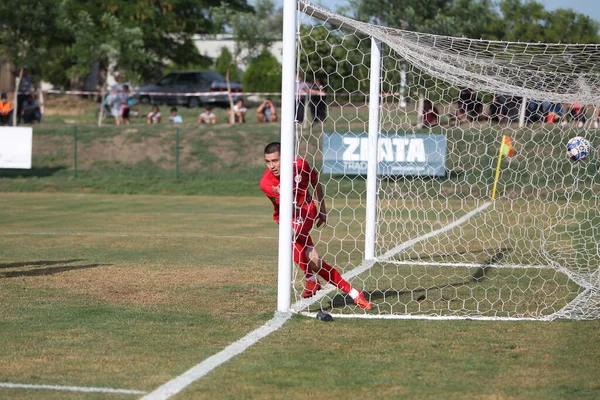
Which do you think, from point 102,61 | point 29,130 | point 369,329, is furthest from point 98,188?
point 369,329

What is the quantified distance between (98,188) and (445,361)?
2110 cm

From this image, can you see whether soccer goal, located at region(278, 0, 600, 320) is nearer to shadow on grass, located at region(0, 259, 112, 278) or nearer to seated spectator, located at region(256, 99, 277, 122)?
shadow on grass, located at region(0, 259, 112, 278)

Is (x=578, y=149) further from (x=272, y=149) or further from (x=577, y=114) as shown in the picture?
(x=272, y=149)

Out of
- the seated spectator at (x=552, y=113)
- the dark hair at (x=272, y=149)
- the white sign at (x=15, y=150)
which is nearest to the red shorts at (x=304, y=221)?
the dark hair at (x=272, y=149)

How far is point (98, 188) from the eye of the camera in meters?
26.0

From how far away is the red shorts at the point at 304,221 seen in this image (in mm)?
8125

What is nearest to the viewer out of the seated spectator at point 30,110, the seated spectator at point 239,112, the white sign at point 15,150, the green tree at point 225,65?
the white sign at point 15,150

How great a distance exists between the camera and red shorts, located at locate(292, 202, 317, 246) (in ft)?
26.7

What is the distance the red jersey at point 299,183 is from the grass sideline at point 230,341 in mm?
984

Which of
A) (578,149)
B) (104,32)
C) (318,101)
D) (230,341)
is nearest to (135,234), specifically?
(318,101)

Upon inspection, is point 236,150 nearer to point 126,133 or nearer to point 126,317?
point 126,133

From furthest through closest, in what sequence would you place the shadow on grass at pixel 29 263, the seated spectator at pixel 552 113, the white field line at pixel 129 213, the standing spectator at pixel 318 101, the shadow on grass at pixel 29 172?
the shadow on grass at pixel 29 172, the white field line at pixel 129 213, the seated spectator at pixel 552 113, the shadow on grass at pixel 29 263, the standing spectator at pixel 318 101

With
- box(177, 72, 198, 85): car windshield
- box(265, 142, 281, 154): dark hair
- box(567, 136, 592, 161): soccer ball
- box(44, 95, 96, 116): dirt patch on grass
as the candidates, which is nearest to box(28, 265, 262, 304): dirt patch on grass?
box(265, 142, 281, 154): dark hair

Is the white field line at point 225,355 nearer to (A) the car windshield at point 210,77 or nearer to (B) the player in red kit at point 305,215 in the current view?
(B) the player in red kit at point 305,215
